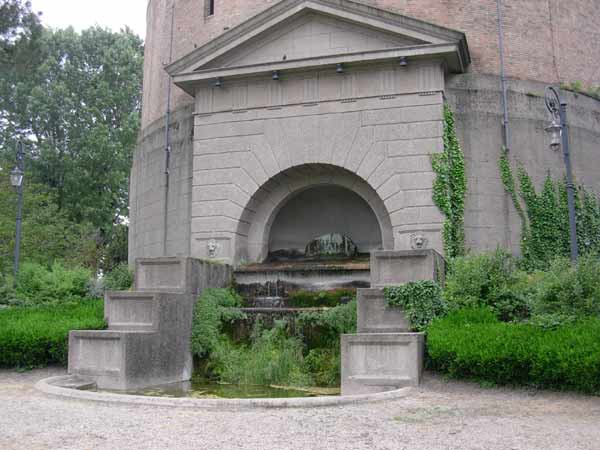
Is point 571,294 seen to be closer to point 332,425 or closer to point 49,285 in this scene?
point 332,425

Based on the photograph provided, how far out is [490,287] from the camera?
1294 cm

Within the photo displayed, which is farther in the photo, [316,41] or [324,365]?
[316,41]

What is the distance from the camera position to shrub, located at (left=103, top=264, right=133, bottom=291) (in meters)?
19.1

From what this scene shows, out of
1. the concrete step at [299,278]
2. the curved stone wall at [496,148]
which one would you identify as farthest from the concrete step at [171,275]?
the curved stone wall at [496,148]

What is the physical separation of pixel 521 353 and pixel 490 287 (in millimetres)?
3004

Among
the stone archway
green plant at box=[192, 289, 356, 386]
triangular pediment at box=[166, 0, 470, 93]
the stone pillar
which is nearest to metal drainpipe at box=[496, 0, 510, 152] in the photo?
triangular pediment at box=[166, 0, 470, 93]

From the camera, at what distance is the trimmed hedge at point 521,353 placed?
9547 millimetres

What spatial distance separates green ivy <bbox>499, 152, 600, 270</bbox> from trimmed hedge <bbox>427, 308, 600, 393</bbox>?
7.17 meters

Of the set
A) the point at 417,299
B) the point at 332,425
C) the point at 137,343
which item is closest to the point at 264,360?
the point at 137,343

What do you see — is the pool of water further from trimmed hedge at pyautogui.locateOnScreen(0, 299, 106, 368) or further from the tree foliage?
the tree foliage

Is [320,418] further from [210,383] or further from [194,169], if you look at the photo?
[194,169]

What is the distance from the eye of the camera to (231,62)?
62.8ft

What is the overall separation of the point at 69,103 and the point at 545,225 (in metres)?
29.7

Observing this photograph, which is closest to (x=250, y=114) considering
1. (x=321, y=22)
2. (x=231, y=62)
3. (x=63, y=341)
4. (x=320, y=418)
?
(x=231, y=62)
